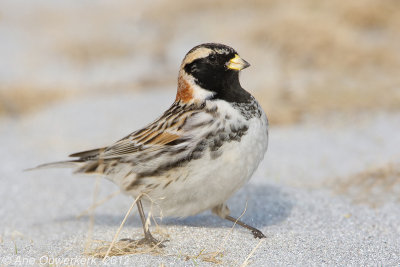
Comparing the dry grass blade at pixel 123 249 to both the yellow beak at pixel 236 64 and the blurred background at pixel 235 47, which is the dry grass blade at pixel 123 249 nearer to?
the yellow beak at pixel 236 64

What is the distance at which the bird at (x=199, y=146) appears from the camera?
4.18m

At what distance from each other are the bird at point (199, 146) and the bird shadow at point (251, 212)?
15.9 inches

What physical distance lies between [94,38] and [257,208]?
911cm

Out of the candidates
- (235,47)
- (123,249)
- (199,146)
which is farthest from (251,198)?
(235,47)

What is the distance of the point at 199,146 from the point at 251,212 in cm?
132

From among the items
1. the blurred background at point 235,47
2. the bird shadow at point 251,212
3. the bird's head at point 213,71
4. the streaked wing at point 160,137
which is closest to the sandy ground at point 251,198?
the bird shadow at point 251,212

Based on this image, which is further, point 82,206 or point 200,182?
point 82,206

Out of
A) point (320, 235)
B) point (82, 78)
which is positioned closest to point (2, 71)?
point (82, 78)

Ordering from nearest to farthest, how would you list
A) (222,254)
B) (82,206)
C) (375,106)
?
1. (222,254)
2. (82,206)
3. (375,106)

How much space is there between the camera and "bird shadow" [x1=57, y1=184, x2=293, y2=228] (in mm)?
5023

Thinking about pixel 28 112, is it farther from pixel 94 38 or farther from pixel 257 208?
pixel 257 208

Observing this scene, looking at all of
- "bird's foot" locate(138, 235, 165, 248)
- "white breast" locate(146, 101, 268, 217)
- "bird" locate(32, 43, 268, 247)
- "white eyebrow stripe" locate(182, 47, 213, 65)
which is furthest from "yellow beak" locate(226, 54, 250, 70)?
"bird's foot" locate(138, 235, 165, 248)

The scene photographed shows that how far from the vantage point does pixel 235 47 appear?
11.9m

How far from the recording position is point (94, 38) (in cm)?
1360
